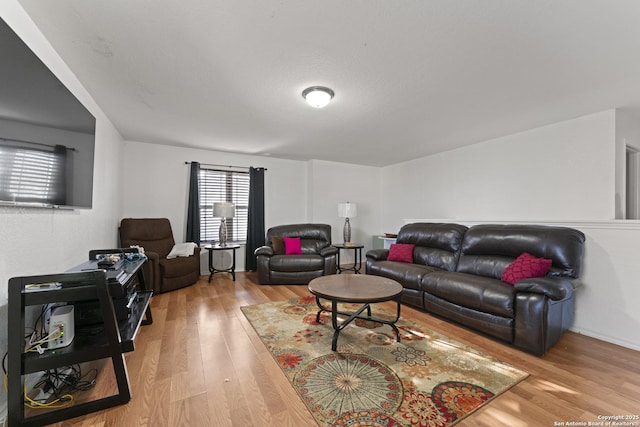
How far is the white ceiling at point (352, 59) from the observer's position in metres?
1.48

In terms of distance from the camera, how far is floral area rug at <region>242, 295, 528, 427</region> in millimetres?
1499

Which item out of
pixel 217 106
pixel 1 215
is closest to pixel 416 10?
pixel 217 106

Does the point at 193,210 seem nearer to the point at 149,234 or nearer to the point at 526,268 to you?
Result: the point at 149,234

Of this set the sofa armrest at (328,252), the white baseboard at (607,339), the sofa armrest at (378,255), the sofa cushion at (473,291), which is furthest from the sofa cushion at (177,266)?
the white baseboard at (607,339)

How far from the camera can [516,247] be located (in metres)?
2.84

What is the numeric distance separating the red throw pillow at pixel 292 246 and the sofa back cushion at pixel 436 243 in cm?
185

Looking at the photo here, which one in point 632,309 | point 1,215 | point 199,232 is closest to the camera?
point 1,215

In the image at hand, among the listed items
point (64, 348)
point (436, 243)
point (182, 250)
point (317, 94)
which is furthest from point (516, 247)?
point (182, 250)

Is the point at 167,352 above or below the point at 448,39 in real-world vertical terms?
below

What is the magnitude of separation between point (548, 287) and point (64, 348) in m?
3.53

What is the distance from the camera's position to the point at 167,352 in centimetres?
213

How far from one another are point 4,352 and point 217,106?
2.47 metres

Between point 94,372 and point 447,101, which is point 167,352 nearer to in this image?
point 94,372

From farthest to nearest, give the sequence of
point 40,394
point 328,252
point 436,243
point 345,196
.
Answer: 1. point 345,196
2. point 328,252
3. point 436,243
4. point 40,394
